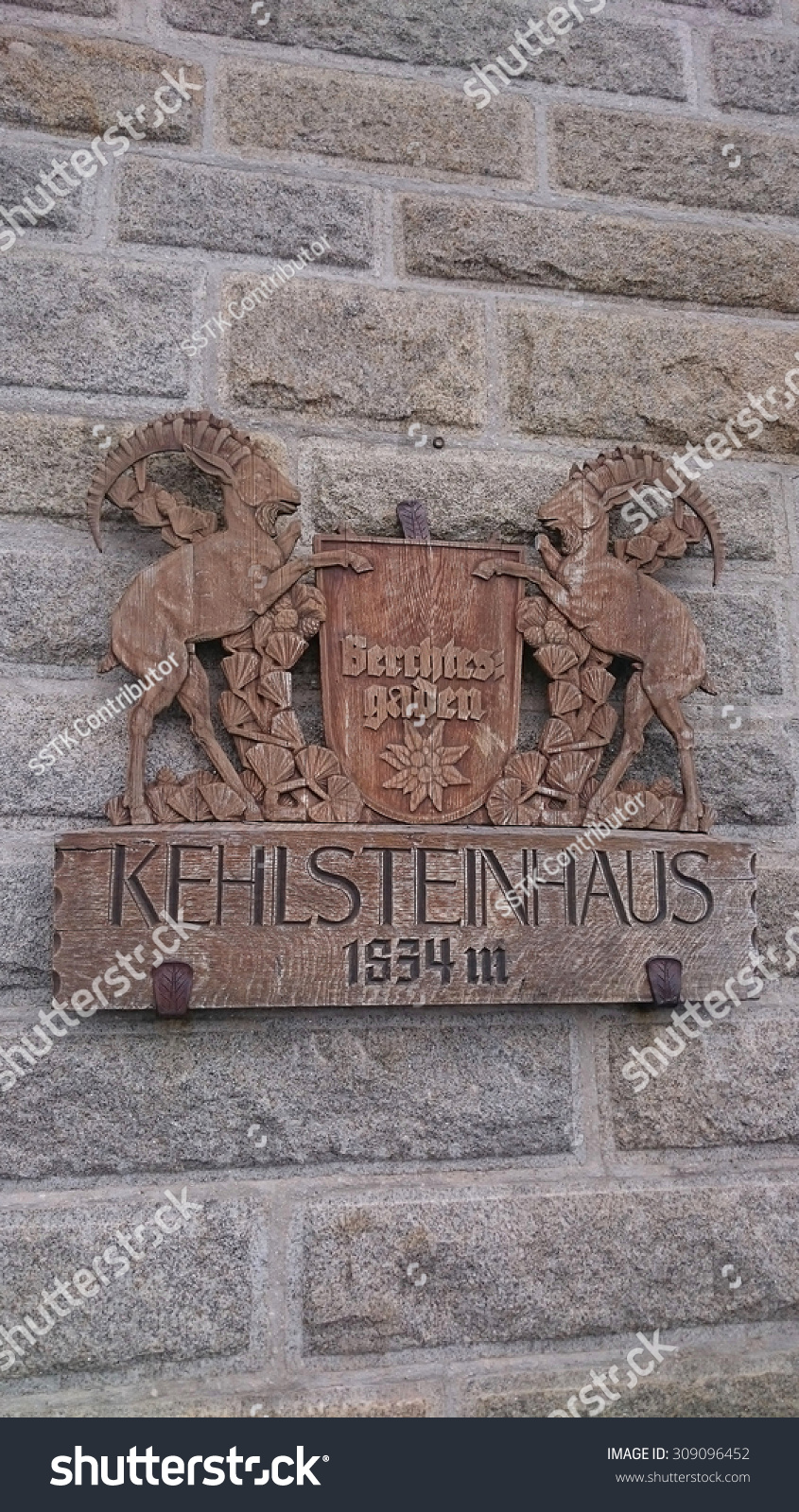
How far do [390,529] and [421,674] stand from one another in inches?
10.8

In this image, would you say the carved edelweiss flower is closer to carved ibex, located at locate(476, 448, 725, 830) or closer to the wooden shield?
the wooden shield

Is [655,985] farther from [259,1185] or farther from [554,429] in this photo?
[554,429]

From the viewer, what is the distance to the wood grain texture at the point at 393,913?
5.60 ft

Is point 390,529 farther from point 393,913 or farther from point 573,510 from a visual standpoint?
point 393,913

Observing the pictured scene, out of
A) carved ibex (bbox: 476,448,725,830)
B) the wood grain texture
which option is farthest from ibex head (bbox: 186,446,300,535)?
the wood grain texture

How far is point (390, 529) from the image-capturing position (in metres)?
1.97

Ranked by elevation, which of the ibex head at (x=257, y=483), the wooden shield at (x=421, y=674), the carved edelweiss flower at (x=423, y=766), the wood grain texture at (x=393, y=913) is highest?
the ibex head at (x=257, y=483)

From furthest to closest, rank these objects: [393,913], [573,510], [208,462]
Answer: [573,510]
[208,462]
[393,913]

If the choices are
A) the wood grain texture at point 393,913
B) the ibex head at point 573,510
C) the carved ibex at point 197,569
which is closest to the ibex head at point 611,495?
the ibex head at point 573,510

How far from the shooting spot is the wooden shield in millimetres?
1828

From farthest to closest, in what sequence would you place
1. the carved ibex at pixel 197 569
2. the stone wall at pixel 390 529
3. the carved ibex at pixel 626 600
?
the carved ibex at pixel 626 600 → the carved ibex at pixel 197 569 → the stone wall at pixel 390 529

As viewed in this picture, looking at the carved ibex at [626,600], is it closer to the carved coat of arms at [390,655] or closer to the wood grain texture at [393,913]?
the carved coat of arms at [390,655]

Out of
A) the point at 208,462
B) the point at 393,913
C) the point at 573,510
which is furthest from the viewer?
the point at 573,510

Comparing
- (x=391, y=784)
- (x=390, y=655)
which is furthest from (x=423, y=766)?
(x=390, y=655)
